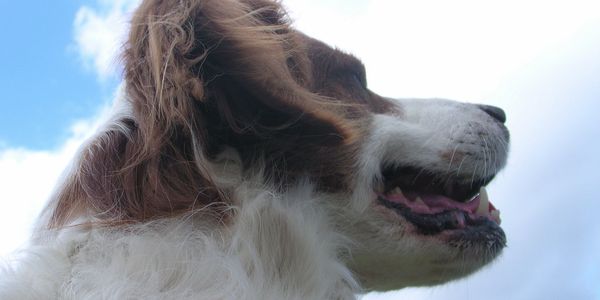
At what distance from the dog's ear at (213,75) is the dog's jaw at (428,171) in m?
0.30

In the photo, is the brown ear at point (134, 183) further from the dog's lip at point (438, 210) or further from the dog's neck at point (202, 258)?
the dog's lip at point (438, 210)

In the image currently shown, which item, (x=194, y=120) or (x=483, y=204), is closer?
(x=194, y=120)

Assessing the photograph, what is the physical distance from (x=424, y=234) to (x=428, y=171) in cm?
24

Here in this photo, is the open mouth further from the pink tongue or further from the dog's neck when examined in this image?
the dog's neck

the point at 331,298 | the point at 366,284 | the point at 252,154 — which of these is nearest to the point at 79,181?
the point at 252,154

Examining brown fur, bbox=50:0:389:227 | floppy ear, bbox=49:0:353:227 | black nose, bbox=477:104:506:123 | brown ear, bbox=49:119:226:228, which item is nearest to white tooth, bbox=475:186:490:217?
black nose, bbox=477:104:506:123

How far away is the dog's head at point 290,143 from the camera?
1.77m

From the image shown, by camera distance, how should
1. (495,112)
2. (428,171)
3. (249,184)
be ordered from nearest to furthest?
1. (249,184)
2. (428,171)
3. (495,112)

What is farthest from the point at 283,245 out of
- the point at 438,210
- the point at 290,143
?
the point at 438,210

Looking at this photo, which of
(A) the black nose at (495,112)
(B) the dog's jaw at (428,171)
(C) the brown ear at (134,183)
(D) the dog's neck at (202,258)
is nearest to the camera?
(D) the dog's neck at (202,258)

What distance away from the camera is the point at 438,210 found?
2.31 metres

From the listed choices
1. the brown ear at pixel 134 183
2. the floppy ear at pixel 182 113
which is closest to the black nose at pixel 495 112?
the floppy ear at pixel 182 113

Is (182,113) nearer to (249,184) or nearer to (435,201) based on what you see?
(249,184)

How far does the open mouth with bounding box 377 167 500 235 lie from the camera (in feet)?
7.39
